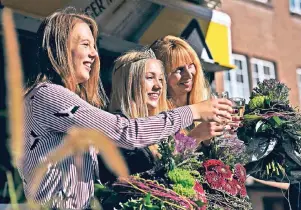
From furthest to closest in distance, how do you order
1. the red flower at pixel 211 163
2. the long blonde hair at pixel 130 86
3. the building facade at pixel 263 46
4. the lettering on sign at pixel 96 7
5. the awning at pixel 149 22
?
1. the building facade at pixel 263 46
2. the lettering on sign at pixel 96 7
3. the awning at pixel 149 22
4. the long blonde hair at pixel 130 86
5. the red flower at pixel 211 163

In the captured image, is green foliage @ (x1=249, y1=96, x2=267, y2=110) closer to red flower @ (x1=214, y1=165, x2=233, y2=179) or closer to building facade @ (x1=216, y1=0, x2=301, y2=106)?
red flower @ (x1=214, y1=165, x2=233, y2=179)

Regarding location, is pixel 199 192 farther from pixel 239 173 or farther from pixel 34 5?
pixel 34 5

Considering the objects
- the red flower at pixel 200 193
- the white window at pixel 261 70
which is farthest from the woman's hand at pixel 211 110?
the white window at pixel 261 70

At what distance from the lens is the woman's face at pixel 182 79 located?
7.79ft

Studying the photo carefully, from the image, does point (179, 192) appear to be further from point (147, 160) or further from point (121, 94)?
point (121, 94)

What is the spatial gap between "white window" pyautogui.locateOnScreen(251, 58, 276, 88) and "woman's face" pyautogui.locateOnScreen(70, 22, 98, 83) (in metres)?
11.9

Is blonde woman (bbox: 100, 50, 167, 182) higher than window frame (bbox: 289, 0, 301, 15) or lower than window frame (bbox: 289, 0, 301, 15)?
lower

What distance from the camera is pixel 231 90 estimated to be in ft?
41.6

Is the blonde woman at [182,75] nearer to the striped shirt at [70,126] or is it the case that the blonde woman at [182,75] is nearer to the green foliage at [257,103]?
the green foliage at [257,103]

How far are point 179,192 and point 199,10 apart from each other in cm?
507

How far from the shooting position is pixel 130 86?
1940mm

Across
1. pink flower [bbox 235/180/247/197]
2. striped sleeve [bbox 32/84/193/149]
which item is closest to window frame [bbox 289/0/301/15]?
pink flower [bbox 235/180/247/197]

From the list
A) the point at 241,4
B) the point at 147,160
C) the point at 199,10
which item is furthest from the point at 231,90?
the point at 147,160

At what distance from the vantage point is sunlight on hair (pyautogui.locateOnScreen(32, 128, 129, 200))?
331 mm
